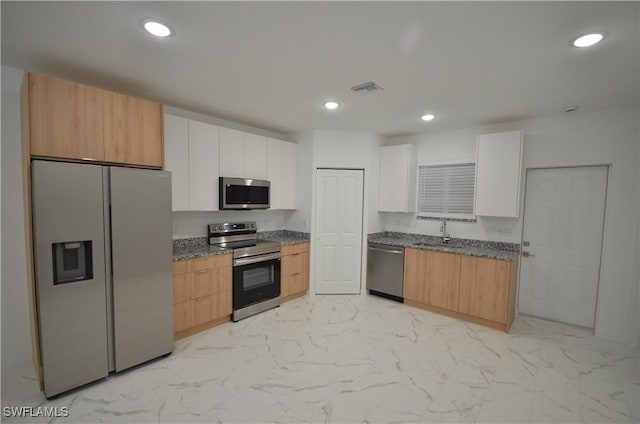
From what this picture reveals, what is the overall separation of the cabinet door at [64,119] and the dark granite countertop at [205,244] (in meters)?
1.24

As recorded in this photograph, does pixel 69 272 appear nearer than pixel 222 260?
Yes

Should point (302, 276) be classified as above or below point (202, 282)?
below

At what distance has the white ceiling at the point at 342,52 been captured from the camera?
163 cm

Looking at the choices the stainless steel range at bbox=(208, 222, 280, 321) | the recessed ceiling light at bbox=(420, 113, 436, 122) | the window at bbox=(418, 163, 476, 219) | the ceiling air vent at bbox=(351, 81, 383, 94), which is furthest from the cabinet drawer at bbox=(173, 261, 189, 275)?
the window at bbox=(418, 163, 476, 219)

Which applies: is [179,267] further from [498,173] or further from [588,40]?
[498,173]

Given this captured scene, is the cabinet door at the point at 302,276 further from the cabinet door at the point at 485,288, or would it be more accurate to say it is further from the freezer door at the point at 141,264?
the cabinet door at the point at 485,288

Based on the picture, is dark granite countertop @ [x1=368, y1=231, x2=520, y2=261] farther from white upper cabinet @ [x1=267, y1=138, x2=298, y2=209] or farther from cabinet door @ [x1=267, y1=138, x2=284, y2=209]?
cabinet door @ [x1=267, y1=138, x2=284, y2=209]

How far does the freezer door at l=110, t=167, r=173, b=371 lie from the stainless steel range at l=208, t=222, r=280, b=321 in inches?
35.9

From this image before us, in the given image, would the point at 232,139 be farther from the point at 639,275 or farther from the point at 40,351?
the point at 639,275

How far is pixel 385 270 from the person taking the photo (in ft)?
14.3

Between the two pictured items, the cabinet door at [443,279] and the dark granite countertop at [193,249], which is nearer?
the dark granite countertop at [193,249]

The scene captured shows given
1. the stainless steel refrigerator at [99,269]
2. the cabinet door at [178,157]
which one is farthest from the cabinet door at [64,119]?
the cabinet door at [178,157]

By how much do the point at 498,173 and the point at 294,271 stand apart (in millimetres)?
3058

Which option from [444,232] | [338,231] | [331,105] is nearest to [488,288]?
[444,232]
